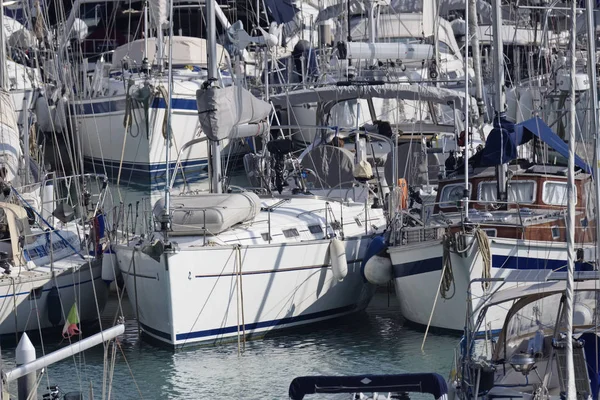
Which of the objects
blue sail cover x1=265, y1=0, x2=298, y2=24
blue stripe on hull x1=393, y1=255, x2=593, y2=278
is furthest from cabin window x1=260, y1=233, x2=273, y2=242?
blue sail cover x1=265, y1=0, x2=298, y2=24

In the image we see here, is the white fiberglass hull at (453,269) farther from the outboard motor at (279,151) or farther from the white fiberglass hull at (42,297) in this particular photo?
the white fiberglass hull at (42,297)

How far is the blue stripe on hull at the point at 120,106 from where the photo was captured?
34.2m

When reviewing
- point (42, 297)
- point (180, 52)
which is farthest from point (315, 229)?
point (180, 52)

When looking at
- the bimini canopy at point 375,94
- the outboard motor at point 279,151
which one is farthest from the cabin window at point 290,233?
the bimini canopy at point 375,94

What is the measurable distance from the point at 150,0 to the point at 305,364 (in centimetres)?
1611

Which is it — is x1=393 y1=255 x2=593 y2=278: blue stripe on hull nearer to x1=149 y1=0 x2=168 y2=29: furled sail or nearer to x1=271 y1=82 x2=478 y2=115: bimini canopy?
x1=271 y1=82 x2=478 y2=115: bimini canopy

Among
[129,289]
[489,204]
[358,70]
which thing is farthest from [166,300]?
[358,70]

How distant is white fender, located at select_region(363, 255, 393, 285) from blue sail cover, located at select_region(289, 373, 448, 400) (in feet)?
26.3

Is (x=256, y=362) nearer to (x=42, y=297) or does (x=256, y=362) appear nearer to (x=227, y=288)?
(x=227, y=288)

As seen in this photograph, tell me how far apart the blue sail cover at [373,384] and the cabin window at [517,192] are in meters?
8.70

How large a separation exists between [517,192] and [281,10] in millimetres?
A: 17343

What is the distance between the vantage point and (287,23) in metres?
38.0

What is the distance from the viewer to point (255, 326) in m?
20.2

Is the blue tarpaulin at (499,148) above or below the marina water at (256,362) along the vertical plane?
above
